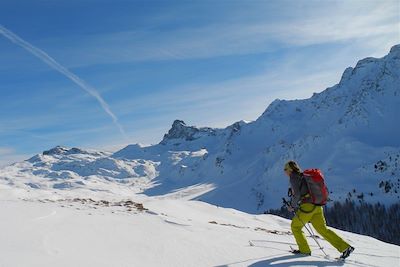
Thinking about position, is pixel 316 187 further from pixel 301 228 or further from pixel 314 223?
pixel 301 228

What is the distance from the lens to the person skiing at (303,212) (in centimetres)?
1200

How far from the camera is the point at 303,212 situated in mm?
12094

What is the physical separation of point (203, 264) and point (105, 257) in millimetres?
2177

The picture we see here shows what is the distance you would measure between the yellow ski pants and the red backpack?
0.22 meters

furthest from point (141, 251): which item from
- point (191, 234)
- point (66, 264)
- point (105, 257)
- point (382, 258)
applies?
point (382, 258)

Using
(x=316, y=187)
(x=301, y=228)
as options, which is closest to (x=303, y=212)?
(x=301, y=228)

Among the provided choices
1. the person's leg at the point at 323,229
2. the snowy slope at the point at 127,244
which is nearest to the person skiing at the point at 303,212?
the person's leg at the point at 323,229

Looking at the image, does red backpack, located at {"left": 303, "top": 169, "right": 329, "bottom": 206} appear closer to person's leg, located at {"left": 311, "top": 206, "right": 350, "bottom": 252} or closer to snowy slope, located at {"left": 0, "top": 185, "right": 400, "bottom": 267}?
person's leg, located at {"left": 311, "top": 206, "right": 350, "bottom": 252}

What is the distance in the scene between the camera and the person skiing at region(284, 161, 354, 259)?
12.0m

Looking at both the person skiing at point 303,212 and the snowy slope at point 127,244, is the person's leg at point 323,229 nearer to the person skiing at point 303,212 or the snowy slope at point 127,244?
the person skiing at point 303,212

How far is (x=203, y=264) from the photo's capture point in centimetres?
994

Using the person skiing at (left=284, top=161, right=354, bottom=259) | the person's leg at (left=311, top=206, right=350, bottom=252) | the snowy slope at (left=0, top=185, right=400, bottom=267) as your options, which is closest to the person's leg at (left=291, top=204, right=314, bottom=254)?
the person skiing at (left=284, top=161, right=354, bottom=259)

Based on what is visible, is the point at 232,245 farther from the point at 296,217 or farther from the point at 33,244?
the point at 33,244

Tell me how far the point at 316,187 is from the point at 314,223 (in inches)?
41.7
